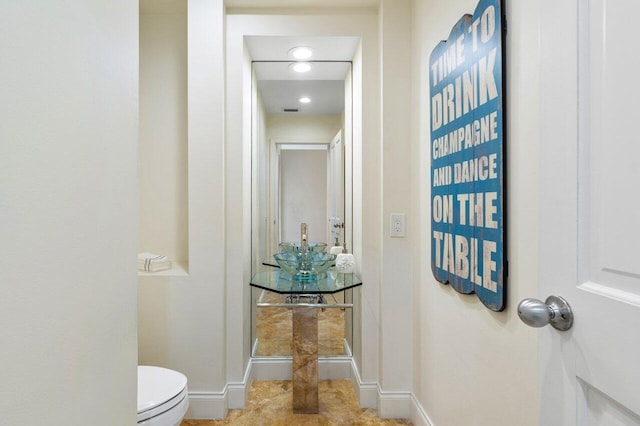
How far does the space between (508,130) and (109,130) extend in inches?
41.2

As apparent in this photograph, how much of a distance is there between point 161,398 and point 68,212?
105 centimetres

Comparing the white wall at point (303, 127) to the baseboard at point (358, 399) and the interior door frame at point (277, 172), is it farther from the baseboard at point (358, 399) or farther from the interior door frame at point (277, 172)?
the baseboard at point (358, 399)

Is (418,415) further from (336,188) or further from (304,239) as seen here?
(336,188)

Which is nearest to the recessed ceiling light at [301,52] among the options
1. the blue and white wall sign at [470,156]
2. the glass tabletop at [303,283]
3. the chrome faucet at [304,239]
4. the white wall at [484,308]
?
the white wall at [484,308]

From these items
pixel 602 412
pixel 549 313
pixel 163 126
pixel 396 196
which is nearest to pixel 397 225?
pixel 396 196

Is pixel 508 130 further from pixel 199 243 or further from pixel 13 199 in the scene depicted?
pixel 199 243

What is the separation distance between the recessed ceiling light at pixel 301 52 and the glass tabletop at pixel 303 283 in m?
1.41

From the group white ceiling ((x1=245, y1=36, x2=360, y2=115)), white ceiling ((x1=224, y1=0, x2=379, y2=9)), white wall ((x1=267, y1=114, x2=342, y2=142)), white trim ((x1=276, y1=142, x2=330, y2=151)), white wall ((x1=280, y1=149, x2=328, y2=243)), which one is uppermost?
white ceiling ((x1=224, y1=0, x2=379, y2=9))

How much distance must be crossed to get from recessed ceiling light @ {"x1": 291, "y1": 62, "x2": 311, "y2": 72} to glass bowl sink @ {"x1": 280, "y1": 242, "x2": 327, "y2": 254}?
1.18 m

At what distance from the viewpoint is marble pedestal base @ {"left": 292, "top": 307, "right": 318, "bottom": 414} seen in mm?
2041

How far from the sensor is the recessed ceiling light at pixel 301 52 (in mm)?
2240

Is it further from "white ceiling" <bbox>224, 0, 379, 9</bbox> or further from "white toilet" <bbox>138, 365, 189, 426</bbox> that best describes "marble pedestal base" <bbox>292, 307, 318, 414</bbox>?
"white ceiling" <bbox>224, 0, 379, 9</bbox>

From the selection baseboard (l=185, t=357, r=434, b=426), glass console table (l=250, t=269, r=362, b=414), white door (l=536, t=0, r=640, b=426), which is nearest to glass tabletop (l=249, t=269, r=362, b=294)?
glass console table (l=250, t=269, r=362, b=414)

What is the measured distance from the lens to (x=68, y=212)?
1.98 ft
